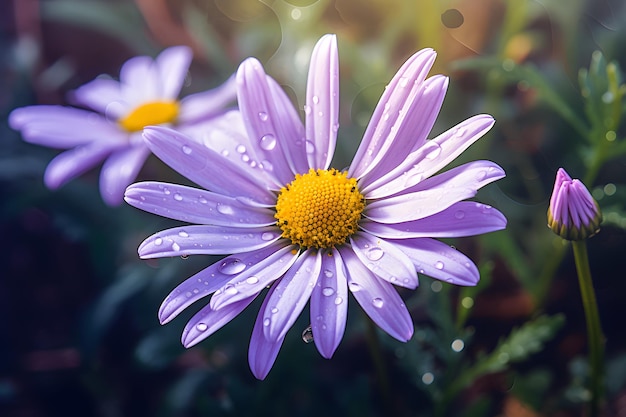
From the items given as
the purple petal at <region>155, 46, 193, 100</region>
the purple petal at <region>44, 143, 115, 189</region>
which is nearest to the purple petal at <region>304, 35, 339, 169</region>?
the purple petal at <region>44, 143, 115, 189</region>

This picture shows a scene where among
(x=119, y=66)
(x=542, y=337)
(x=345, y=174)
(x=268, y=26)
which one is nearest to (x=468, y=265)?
(x=345, y=174)

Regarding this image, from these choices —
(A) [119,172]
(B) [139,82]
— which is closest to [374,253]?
(A) [119,172]

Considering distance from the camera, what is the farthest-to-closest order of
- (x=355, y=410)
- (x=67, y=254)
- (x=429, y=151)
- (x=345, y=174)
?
(x=67, y=254) < (x=355, y=410) < (x=345, y=174) < (x=429, y=151)

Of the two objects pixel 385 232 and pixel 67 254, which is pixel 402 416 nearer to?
pixel 385 232

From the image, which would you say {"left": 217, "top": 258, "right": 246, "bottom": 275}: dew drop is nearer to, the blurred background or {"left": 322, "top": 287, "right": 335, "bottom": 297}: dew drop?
{"left": 322, "top": 287, "right": 335, "bottom": 297}: dew drop

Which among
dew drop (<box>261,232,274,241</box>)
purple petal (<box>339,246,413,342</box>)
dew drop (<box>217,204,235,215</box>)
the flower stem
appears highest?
dew drop (<box>217,204,235,215</box>)

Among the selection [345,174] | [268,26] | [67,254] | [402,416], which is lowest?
[402,416]

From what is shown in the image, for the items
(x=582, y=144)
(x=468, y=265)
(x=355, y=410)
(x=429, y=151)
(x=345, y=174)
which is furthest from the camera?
(x=582, y=144)

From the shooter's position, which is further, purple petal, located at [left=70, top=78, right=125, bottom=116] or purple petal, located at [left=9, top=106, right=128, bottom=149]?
purple petal, located at [left=70, top=78, right=125, bottom=116]
